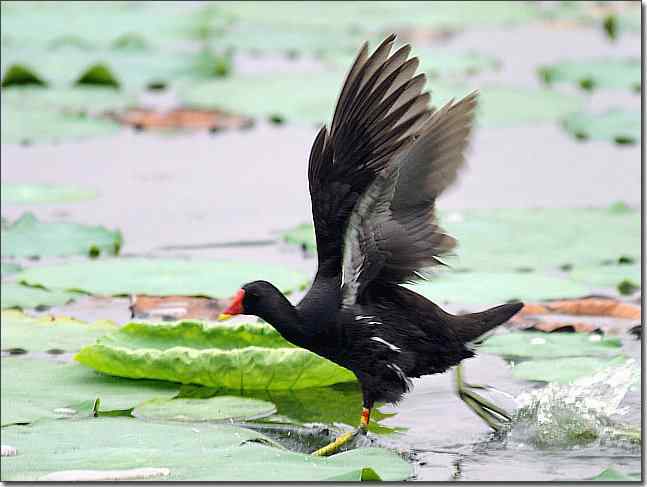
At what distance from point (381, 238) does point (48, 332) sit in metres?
1.46

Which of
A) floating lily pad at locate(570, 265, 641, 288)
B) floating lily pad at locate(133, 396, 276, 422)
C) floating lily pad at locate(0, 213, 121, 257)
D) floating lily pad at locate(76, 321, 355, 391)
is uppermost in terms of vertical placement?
floating lily pad at locate(0, 213, 121, 257)

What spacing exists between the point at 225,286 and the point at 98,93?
371 cm

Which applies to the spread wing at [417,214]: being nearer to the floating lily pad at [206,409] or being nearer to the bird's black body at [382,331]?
the bird's black body at [382,331]

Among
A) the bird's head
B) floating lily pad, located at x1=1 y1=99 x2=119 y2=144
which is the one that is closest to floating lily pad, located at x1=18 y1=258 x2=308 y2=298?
the bird's head

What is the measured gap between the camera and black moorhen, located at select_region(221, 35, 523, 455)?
387cm

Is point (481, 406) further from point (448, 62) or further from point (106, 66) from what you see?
point (106, 66)

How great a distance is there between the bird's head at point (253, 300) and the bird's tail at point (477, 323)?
0.54 meters

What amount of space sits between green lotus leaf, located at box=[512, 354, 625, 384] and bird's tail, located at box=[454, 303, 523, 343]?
1.15 feet

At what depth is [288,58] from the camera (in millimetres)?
10203

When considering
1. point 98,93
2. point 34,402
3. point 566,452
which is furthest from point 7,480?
point 98,93

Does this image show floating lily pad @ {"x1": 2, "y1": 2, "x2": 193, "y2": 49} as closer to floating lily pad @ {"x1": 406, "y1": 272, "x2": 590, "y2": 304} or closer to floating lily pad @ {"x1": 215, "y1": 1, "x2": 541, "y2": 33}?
floating lily pad @ {"x1": 215, "y1": 1, "x2": 541, "y2": 33}

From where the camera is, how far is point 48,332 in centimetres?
484

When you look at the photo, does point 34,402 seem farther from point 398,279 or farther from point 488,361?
point 488,361

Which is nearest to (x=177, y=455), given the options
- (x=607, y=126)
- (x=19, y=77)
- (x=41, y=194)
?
(x=41, y=194)
